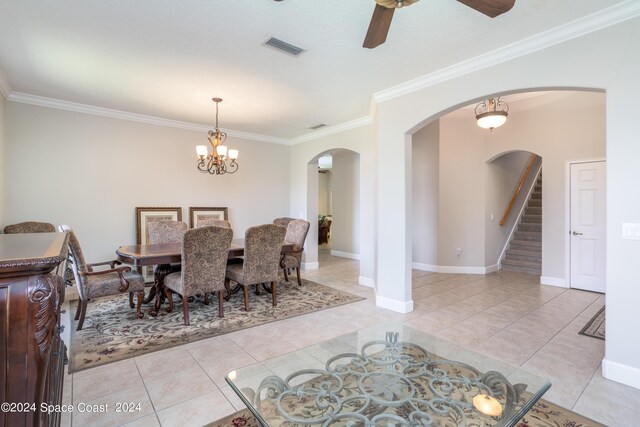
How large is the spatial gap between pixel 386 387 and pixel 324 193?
35.4 feet

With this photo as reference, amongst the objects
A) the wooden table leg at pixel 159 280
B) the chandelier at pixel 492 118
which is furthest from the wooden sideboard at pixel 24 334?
the chandelier at pixel 492 118

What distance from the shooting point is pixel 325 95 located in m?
4.18

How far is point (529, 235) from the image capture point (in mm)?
6742

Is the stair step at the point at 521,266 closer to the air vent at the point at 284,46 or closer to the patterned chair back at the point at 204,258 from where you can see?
the patterned chair back at the point at 204,258

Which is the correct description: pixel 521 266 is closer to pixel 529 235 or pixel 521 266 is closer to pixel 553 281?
pixel 529 235

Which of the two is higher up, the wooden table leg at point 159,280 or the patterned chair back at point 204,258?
the patterned chair back at point 204,258

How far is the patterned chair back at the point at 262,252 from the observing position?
372 cm

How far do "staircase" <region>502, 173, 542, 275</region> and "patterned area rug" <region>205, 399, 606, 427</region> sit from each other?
4.87 m

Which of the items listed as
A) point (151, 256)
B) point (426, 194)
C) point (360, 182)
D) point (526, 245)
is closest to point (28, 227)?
point (151, 256)

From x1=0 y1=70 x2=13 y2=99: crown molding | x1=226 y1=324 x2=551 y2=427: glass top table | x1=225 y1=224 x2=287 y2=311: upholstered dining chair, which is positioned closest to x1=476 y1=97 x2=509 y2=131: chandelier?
x1=225 y1=224 x2=287 y2=311: upholstered dining chair

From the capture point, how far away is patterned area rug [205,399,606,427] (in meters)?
1.82

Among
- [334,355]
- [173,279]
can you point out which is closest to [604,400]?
[334,355]

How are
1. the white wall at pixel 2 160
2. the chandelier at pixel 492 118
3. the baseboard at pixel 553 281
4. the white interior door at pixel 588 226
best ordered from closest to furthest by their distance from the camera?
1. the white wall at pixel 2 160
2. the chandelier at pixel 492 118
3. the white interior door at pixel 588 226
4. the baseboard at pixel 553 281

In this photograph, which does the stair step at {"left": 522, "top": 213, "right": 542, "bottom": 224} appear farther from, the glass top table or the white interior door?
the glass top table
